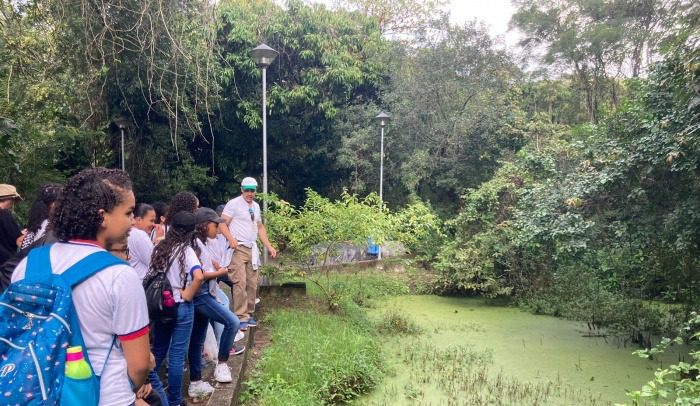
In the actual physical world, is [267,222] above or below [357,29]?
below

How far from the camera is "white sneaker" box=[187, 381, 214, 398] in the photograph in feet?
10.1

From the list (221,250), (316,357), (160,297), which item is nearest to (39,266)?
(160,297)

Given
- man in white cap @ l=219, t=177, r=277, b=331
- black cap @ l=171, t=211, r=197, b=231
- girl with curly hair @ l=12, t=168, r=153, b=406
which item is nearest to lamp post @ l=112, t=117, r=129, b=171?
man in white cap @ l=219, t=177, r=277, b=331

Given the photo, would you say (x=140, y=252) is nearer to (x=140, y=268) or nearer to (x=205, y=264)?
(x=140, y=268)

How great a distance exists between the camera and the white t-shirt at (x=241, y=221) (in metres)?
4.58

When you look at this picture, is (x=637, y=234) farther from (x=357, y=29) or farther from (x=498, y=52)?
A: (x=357, y=29)

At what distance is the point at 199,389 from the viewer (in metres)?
3.10

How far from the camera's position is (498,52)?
11039mm

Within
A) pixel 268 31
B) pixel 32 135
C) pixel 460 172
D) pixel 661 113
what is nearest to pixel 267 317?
pixel 32 135

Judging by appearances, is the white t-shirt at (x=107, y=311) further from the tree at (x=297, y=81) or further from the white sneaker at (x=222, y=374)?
the tree at (x=297, y=81)

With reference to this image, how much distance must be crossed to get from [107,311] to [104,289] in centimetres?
6

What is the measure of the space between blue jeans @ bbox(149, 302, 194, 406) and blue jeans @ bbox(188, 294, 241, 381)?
282 millimetres

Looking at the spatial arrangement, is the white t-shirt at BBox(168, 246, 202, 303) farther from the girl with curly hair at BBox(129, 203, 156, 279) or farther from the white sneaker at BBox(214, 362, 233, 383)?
the white sneaker at BBox(214, 362, 233, 383)

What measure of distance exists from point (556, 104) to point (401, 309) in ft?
39.2
